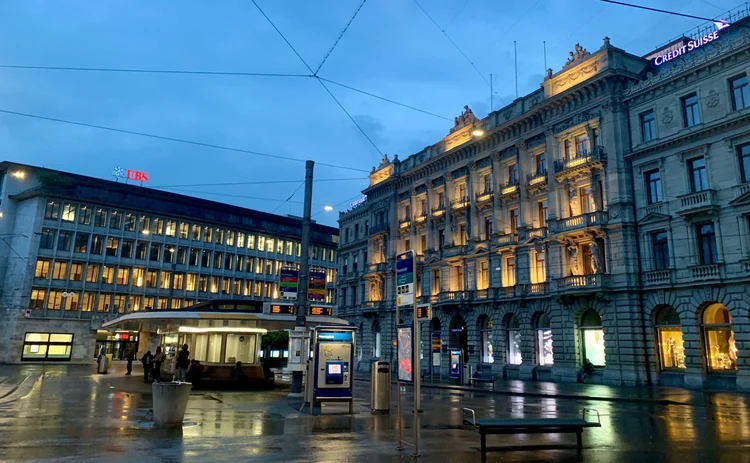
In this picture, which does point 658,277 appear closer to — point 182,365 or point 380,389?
point 380,389

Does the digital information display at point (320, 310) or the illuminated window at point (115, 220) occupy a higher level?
the illuminated window at point (115, 220)

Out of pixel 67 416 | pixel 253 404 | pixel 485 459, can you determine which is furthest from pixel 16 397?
pixel 485 459

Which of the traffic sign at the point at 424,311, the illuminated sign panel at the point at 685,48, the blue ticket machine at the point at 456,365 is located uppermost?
the illuminated sign panel at the point at 685,48

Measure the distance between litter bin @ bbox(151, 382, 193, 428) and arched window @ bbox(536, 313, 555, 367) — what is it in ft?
104

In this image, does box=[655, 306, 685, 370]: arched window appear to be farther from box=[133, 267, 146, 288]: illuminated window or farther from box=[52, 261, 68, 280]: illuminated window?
box=[52, 261, 68, 280]: illuminated window

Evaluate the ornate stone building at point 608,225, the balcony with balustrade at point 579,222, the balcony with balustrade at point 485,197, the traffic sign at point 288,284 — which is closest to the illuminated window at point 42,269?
Answer: the ornate stone building at point 608,225

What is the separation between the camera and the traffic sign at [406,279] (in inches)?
458

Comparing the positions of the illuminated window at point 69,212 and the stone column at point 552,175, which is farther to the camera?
the illuminated window at point 69,212

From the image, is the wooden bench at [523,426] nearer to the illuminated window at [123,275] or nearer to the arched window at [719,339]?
the arched window at [719,339]

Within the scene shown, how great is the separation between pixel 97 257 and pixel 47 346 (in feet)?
37.6

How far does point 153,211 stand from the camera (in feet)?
239

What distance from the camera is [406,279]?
1188cm

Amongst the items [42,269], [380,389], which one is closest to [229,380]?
[380,389]

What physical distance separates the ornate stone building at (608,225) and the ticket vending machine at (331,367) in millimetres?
21083
